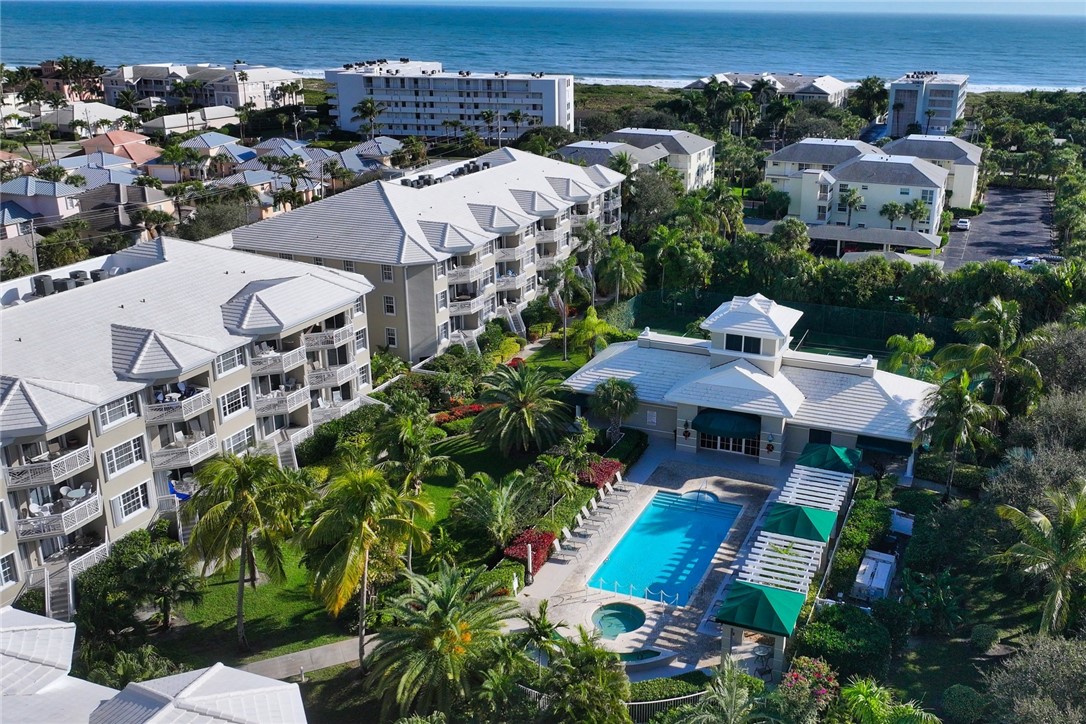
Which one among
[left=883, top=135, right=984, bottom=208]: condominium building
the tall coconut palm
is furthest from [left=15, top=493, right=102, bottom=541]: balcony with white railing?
[left=883, top=135, right=984, bottom=208]: condominium building

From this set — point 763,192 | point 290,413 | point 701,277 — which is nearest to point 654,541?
point 290,413

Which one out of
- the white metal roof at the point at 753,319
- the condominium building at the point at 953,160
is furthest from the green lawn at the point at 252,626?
the condominium building at the point at 953,160

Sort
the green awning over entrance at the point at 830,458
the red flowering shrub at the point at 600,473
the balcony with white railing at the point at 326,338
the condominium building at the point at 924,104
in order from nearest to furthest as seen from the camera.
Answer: the green awning over entrance at the point at 830,458 → the red flowering shrub at the point at 600,473 → the balcony with white railing at the point at 326,338 → the condominium building at the point at 924,104

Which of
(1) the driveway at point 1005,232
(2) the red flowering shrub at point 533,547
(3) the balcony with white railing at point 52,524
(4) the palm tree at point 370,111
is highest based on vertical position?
(4) the palm tree at point 370,111

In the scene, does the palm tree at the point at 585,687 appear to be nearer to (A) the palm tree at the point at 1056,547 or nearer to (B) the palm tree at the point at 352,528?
(B) the palm tree at the point at 352,528

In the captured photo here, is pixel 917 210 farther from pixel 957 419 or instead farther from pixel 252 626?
pixel 252 626

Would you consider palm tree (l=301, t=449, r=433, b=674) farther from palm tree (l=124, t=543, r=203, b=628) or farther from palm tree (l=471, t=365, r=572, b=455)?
palm tree (l=471, t=365, r=572, b=455)

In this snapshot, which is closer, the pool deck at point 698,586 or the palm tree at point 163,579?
the palm tree at point 163,579
